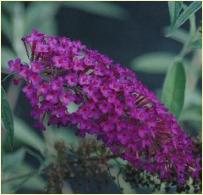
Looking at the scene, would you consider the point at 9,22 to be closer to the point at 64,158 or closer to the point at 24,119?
the point at 24,119

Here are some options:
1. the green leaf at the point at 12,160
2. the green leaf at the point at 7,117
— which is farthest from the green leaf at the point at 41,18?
the green leaf at the point at 7,117

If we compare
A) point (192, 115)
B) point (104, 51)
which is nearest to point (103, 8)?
point (104, 51)

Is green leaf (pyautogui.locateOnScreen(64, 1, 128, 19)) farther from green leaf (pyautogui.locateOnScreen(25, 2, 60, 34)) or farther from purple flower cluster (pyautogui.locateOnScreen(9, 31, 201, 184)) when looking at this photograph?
purple flower cluster (pyautogui.locateOnScreen(9, 31, 201, 184))

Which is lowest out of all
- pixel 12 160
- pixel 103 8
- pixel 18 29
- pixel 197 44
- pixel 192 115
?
pixel 12 160

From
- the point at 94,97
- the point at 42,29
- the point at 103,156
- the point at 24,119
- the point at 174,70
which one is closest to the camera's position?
the point at 94,97

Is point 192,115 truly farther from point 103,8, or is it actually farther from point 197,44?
point 103,8

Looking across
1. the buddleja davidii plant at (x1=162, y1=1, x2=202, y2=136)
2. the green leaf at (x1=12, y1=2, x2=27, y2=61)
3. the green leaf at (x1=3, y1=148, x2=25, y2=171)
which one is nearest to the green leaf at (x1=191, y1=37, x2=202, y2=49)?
the buddleja davidii plant at (x1=162, y1=1, x2=202, y2=136)

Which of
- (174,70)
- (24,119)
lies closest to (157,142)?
(174,70)
